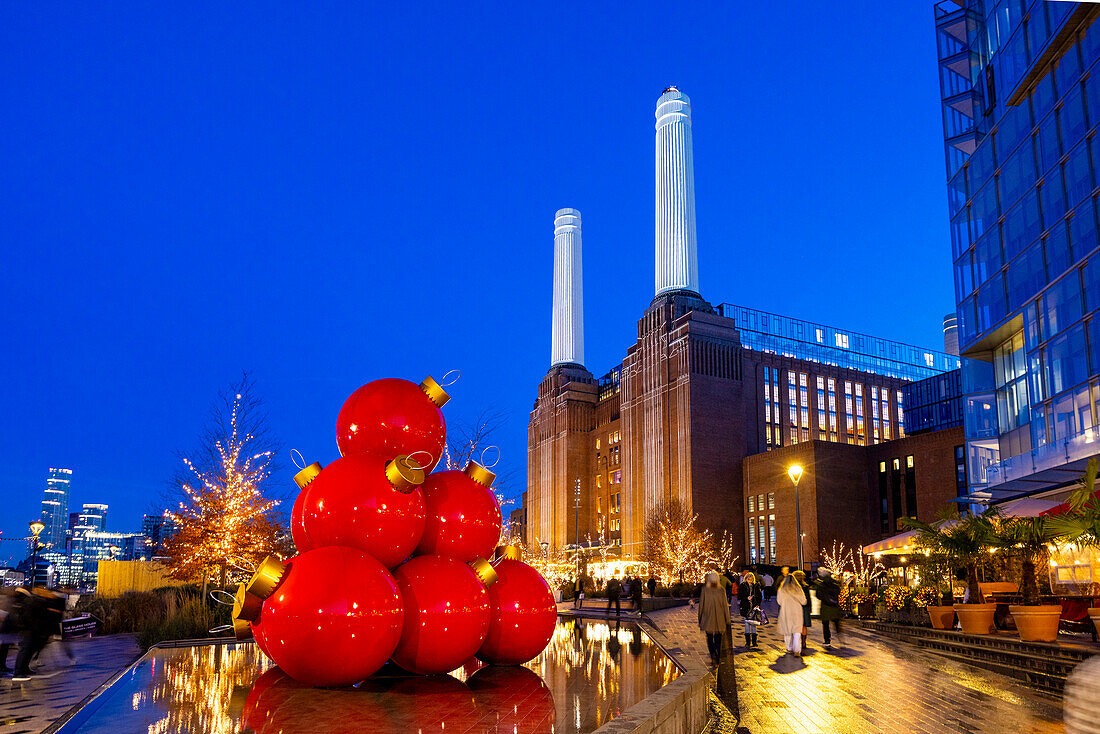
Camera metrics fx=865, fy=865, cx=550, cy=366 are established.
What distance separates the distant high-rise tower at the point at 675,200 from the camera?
3824 inches

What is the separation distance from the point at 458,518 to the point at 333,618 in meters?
2.18

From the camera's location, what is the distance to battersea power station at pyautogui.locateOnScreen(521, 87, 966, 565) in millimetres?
73375

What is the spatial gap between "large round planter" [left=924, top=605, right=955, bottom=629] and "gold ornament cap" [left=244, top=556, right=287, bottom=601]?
18.1 meters

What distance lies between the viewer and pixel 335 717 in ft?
26.0

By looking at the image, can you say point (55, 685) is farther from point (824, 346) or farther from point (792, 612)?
point (824, 346)

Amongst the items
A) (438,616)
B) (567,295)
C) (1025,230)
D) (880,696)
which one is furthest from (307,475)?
(567,295)

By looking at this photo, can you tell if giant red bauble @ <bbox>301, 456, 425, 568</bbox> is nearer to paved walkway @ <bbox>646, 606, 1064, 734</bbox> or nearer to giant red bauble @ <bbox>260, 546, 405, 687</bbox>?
giant red bauble @ <bbox>260, 546, 405, 687</bbox>

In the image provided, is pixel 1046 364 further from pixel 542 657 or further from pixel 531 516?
pixel 531 516

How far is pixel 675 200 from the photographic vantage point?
336 feet

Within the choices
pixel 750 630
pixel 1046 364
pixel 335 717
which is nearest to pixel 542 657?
pixel 335 717

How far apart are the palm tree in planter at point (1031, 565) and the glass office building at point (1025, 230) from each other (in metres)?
5.53

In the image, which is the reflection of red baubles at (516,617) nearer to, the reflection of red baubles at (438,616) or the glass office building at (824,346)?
the reflection of red baubles at (438,616)

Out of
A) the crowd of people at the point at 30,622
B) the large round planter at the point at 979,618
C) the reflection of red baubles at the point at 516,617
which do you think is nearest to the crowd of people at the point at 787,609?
the large round planter at the point at 979,618

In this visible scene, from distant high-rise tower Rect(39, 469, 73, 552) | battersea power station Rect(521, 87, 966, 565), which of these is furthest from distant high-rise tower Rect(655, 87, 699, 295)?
distant high-rise tower Rect(39, 469, 73, 552)
